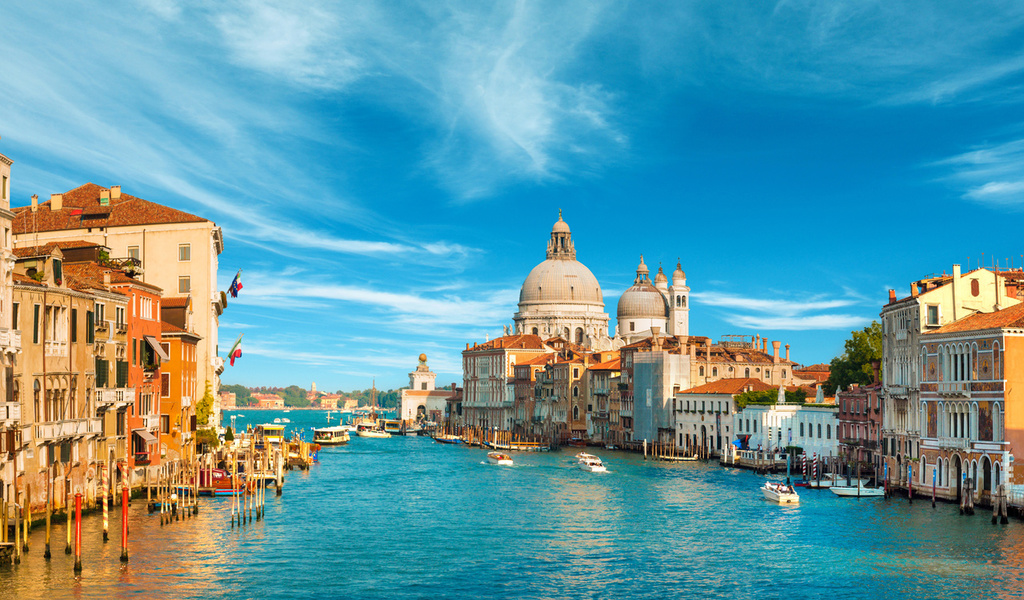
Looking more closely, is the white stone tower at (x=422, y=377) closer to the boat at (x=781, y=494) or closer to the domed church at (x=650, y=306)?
the domed church at (x=650, y=306)

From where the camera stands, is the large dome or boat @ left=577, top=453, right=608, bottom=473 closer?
boat @ left=577, top=453, right=608, bottom=473

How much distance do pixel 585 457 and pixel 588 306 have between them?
250ft

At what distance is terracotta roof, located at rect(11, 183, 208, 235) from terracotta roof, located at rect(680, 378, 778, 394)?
36.6 m

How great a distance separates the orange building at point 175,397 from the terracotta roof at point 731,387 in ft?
127

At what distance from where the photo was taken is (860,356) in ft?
228

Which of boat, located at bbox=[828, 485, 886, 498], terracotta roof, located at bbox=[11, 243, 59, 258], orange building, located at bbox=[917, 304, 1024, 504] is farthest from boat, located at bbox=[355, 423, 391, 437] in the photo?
terracotta roof, located at bbox=[11, 243, 59, 258]

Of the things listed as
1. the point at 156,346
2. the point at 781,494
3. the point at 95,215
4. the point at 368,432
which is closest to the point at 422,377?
the point at 368,432

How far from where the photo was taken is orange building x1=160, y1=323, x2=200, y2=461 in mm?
45250

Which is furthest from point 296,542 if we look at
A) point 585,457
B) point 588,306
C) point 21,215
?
point 588,306

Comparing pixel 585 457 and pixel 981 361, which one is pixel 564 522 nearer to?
pixel 981 361

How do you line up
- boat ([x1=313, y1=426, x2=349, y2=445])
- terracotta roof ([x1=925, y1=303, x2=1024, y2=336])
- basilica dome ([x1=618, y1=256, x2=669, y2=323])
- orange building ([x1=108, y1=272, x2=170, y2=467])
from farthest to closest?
basilica dome ([x1=618, y1=256, x2=669, y2=323])
boat ([x1=313, y1=426, x2=349, y2=445])
orange building ([x1=108, y1=272, x2=170, y2=467])
terracotta roof ([x1=925, y1=303, x2=1024, y2=336])

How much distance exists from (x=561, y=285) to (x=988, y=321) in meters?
103

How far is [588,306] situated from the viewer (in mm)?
144000

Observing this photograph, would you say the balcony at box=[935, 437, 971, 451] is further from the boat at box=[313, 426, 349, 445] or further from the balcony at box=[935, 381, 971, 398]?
the boat at box=[313, 426, 349, 445]
